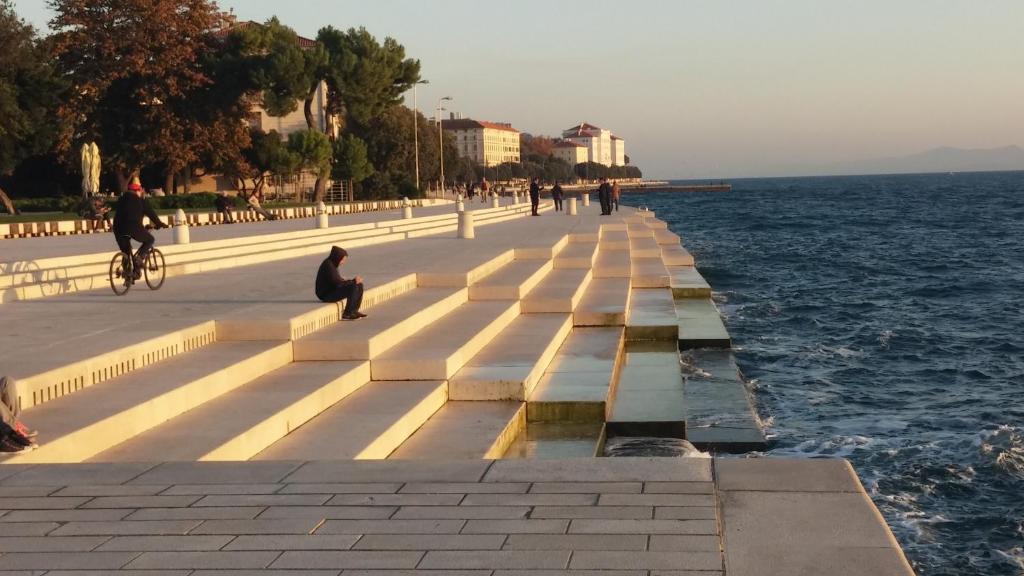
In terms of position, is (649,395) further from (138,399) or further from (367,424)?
(138,399)

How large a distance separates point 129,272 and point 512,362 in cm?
575

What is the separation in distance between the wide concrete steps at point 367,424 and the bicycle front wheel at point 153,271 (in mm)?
5705

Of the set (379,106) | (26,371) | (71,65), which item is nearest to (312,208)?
(71,65)

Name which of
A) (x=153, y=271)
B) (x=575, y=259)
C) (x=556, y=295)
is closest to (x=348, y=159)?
(x=575, y=259)

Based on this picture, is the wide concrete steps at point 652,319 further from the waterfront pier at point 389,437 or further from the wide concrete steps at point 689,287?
the wide concrete steps at point 689,287

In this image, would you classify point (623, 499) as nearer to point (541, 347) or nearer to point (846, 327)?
point (541, 347)

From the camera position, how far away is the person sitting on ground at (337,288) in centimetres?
1215

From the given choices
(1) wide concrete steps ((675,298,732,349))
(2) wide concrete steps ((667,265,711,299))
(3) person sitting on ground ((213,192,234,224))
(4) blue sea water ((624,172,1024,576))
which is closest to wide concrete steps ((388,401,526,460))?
(4) blue sea water ((624,172,1024,576))

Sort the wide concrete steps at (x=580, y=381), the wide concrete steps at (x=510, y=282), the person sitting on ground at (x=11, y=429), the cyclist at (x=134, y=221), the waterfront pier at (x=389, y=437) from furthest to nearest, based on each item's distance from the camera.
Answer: the wide concrete steps at (x=510, y=282) → the cyclist at (x=134, y=221) → the wide concrete steps at (x=580, y=381) → the person sitting on ground at (x=11, y=429) → the waterfront pier at (x=389, y=437)

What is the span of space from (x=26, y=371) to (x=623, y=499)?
4909 millimetres

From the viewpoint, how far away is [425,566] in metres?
4.29

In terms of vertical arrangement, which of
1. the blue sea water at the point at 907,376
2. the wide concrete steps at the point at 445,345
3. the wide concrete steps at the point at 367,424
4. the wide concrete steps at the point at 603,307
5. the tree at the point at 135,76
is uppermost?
the tree at the point at 135,76

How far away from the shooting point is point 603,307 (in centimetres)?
1739

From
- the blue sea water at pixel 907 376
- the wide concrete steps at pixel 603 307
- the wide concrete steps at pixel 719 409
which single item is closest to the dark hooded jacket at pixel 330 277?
the wide concrete steps at pixel 719 409
